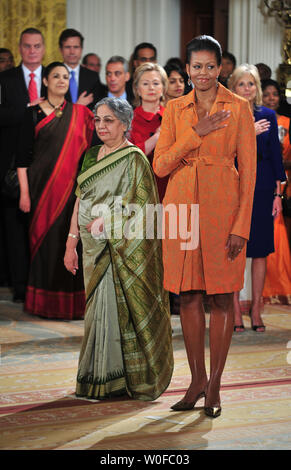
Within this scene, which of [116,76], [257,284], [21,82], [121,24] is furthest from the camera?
[121,24]

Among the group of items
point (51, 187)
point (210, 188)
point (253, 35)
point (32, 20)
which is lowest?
point (51, 187)

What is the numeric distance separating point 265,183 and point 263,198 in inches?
3.7

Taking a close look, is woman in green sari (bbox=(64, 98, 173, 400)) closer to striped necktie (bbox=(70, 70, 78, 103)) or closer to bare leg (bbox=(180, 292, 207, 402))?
bare leg (bbox=(180, 292, 207, 402))

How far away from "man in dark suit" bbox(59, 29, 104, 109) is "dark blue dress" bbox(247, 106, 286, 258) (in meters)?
1.53

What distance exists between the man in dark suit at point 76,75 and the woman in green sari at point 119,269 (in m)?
2.53

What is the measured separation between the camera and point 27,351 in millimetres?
4703

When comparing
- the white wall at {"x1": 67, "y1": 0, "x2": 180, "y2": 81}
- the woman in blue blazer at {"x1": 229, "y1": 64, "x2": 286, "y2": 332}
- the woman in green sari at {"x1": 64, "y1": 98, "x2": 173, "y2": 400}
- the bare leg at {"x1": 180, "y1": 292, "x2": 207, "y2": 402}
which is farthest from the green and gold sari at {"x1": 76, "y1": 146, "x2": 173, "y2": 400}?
the white wall at {"x1": 67, "y1": 0, "x2": 180, "y2": 81}

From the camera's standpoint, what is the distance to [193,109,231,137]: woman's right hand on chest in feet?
11.0

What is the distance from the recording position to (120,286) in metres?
3.74

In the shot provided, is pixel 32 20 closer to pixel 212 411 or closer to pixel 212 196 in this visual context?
pixel 212 196

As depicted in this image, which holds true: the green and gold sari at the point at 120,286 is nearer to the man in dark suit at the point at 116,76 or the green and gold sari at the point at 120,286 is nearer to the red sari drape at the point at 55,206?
the red sari drape at the point at 55,206

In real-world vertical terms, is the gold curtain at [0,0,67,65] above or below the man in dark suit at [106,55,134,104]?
above

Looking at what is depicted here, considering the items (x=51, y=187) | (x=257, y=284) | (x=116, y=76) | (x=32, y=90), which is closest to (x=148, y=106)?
(x=51, y=187)
